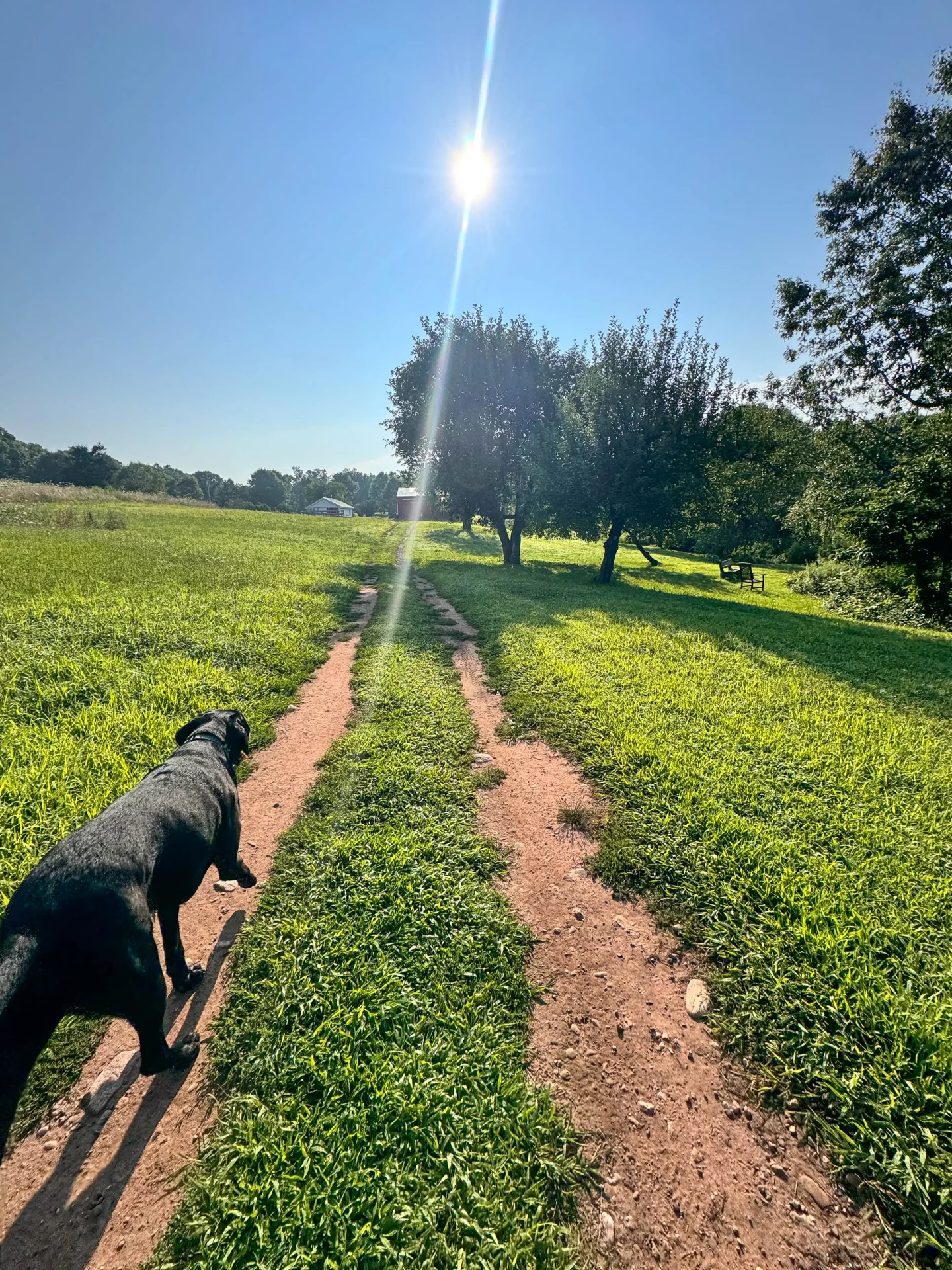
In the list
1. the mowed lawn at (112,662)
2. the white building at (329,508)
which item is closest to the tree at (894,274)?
the mowed lawn at (112,662)

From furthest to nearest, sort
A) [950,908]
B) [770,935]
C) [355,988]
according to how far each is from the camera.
A: [950,908]
[770,935]
[355,988]

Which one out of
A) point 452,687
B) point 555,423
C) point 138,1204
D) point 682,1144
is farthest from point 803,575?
point 138,1204

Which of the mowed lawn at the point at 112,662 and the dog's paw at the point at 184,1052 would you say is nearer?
the dog's paw at the point at 184,1052

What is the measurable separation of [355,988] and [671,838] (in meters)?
2.90

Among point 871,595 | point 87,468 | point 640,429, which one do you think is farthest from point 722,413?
point 87,468

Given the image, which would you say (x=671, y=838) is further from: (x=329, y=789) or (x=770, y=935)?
(x=329, y=789)

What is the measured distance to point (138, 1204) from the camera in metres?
2.10

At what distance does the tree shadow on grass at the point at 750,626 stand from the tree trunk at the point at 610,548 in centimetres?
100

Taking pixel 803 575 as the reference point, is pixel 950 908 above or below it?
below

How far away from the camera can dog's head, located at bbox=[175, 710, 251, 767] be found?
402cm

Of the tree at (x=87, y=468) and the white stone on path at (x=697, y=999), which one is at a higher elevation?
the tree at (x=87, y=468)

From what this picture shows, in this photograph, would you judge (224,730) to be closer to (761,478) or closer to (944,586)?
(944,586)

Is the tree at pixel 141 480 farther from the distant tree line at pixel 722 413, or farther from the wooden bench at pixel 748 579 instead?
the wooden bench at pixel 748 579

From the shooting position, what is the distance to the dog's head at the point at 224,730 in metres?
4.02
